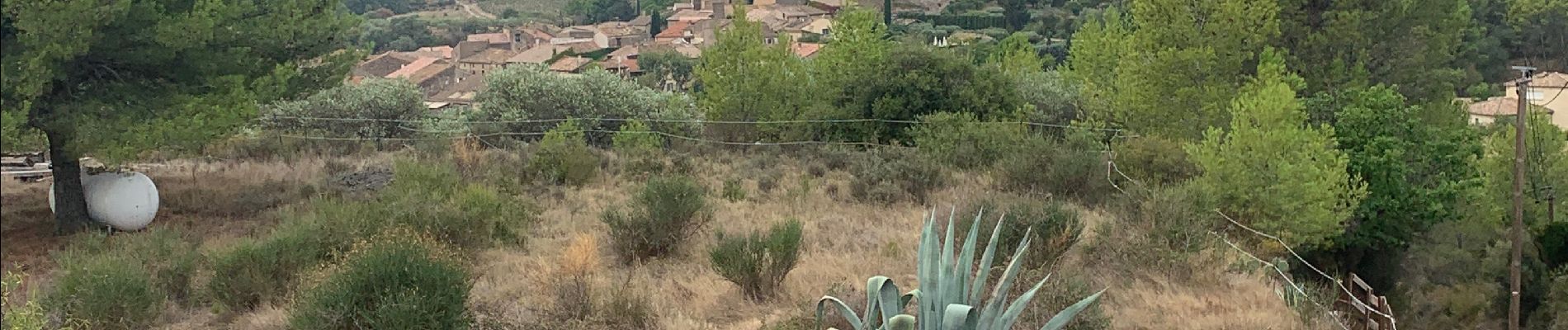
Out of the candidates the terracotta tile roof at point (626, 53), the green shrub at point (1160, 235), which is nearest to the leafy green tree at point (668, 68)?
the terracotta tile roof at point (626, 53)

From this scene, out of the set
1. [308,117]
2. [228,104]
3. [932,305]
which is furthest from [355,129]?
[932,305]

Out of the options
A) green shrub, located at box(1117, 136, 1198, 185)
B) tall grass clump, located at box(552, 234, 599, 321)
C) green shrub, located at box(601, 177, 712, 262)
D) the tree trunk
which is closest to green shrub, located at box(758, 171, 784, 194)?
green shrub, located at box(601, 177, 712, 262)

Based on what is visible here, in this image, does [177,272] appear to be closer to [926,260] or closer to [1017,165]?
[926,260]

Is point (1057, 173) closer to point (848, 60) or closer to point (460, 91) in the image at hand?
point (848, 60)

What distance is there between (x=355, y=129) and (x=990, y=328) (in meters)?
→ 17.1

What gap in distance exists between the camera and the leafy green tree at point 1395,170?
1163 centimetres

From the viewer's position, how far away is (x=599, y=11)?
75.7 metres

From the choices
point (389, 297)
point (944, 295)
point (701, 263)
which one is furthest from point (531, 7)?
point (944, 295)

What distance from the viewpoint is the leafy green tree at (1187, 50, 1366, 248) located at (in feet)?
32.4

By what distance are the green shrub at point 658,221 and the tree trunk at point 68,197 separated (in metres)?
4.79

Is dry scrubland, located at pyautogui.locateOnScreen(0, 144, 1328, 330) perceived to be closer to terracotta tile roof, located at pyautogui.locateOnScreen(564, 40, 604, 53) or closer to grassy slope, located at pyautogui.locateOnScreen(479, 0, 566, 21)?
terracotta tile roof, located at pyautogui.locateOnScreen(564, 40, 604, 53)

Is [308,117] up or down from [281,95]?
down

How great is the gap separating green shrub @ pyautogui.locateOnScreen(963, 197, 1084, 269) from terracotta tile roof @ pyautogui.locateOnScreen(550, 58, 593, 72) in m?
33.5

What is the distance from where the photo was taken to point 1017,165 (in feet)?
41.4
